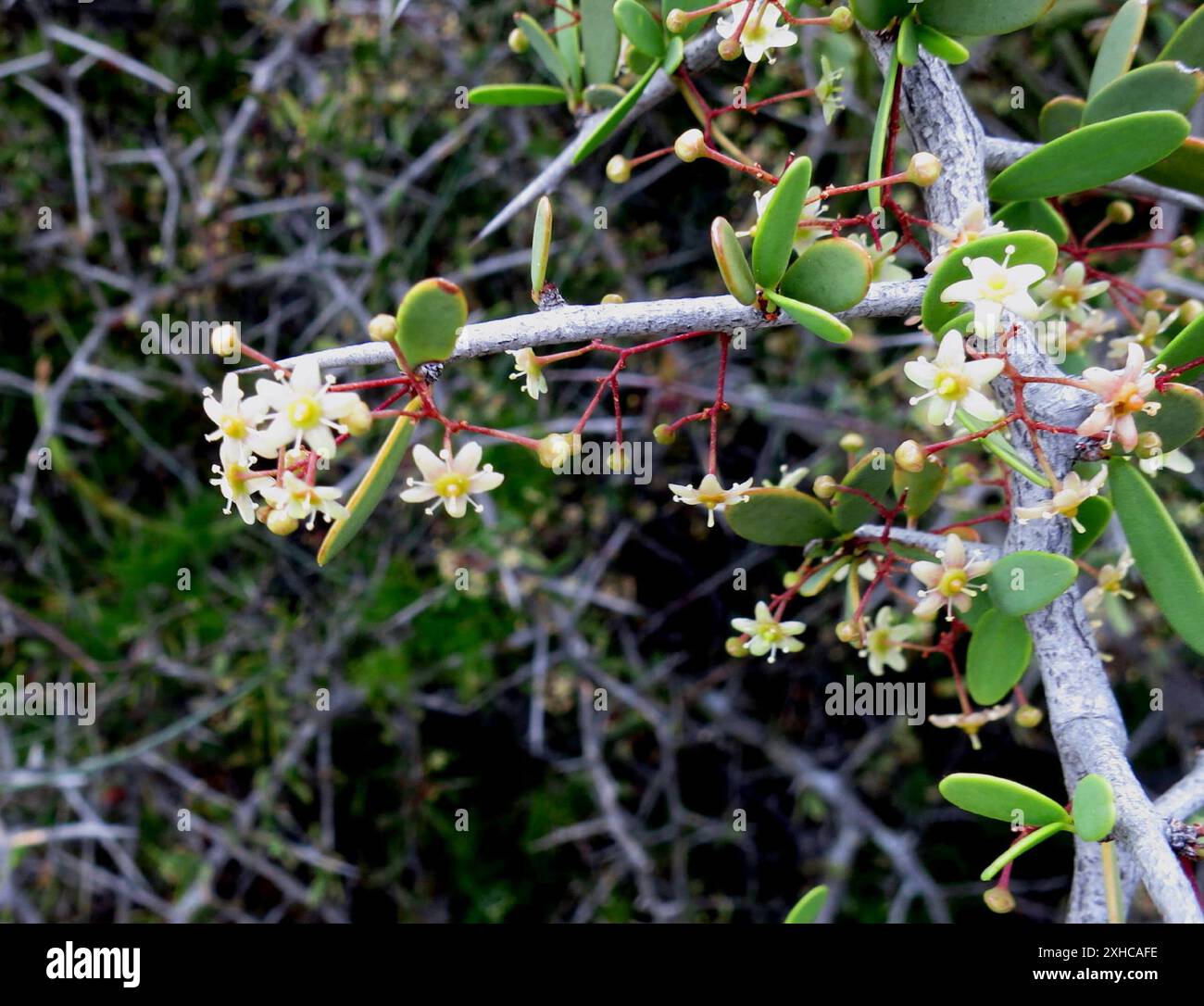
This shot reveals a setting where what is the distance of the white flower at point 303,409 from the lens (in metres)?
0.78

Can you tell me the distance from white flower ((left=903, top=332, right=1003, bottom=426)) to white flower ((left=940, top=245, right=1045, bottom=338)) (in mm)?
30

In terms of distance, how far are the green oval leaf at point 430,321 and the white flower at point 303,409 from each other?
7cm

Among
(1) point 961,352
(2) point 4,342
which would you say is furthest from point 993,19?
(2) point 4,342

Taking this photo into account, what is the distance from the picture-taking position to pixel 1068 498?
2.63 ft

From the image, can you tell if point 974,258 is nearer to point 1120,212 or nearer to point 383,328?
point 383,328

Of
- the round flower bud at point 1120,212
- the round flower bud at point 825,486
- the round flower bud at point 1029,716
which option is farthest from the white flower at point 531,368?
the round flower bud at point 1120,212

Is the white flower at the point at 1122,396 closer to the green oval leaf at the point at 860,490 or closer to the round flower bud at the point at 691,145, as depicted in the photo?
the green oval leaf at the point at 860,490

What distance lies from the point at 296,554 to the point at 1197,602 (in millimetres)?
1869

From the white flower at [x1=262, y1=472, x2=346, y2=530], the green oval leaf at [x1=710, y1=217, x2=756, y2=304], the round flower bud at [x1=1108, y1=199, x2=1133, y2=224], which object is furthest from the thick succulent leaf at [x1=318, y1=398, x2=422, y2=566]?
the round flower bud at [x1=1108, y1=199, x2=1133, y2=224]

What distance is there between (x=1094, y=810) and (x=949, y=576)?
0.24 m

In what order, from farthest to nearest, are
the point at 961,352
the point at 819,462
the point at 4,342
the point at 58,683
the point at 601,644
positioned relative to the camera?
the point at 4,342, the point at 58,683, the point at 601,644, the point at 819,462, the point at 961,352

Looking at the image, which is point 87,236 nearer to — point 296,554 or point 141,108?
point 141,108

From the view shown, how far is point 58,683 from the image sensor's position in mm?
2242
